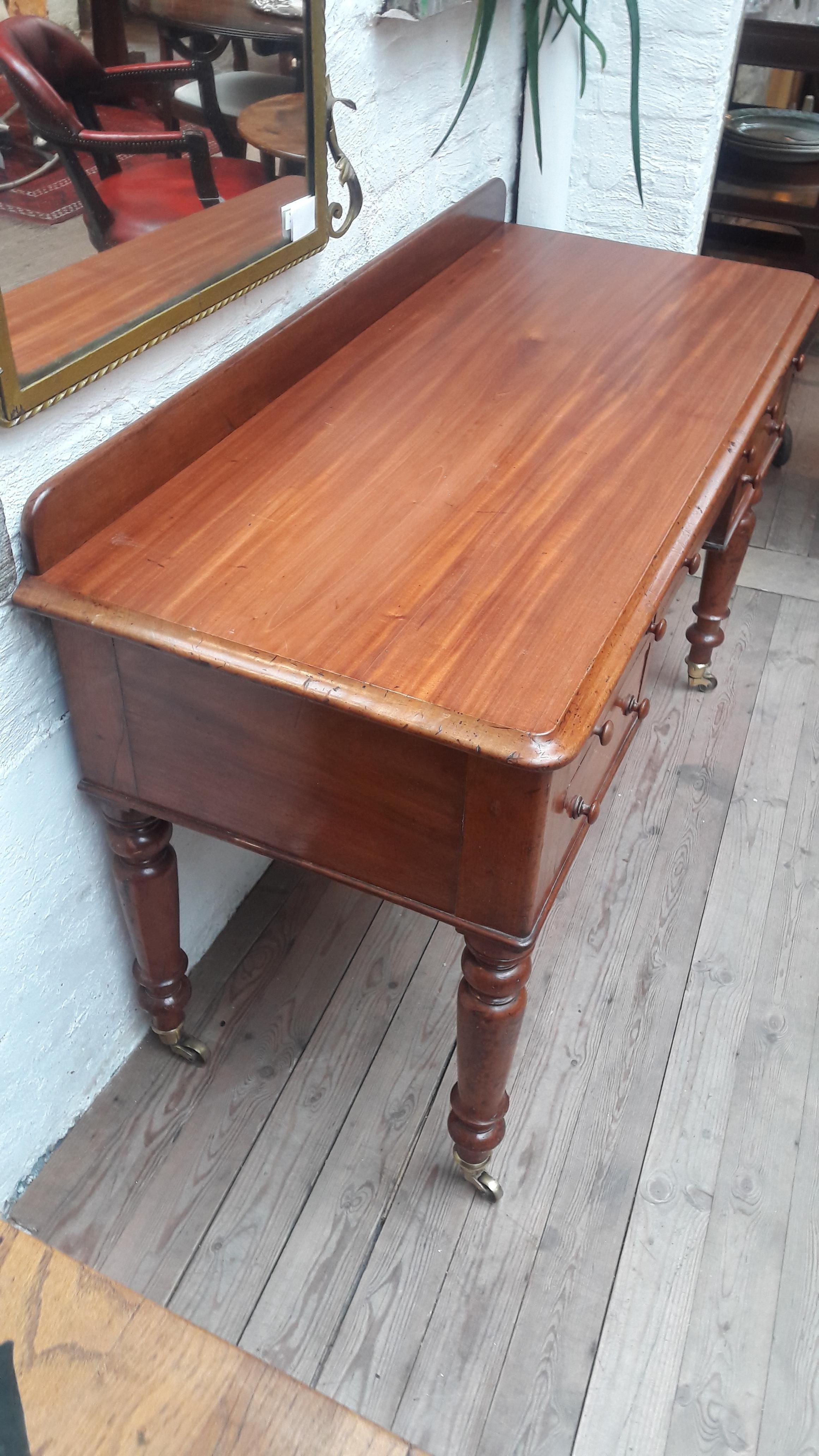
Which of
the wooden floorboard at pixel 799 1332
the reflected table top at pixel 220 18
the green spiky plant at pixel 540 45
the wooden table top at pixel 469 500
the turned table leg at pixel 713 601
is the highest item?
the reflected table top at pixel 220 18

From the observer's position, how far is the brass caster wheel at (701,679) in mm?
2287

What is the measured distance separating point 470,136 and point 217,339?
0.78 metres

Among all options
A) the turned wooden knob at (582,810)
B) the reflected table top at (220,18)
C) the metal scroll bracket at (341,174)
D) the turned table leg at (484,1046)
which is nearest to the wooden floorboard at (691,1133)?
the turned table leg at (484,1046)

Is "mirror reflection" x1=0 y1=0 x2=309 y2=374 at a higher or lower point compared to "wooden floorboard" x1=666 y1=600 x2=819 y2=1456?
higher

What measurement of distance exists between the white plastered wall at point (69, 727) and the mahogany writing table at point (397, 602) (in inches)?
1.5

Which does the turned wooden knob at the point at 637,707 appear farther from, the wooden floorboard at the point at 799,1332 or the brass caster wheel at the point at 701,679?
the brass caster wheel at the point at 701,679

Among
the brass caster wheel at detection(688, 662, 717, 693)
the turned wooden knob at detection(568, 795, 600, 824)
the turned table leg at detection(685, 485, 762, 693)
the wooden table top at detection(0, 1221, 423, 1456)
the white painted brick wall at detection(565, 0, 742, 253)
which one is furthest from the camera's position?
the brass caster wheel at detection(688, 662, 717, 693)

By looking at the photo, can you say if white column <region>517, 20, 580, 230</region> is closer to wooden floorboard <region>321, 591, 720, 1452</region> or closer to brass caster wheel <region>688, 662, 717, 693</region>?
brass caster wheel <region>688, 662, 717, 693</region>

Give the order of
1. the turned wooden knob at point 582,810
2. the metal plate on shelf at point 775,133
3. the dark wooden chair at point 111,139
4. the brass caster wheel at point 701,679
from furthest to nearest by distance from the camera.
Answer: the metal plate on shelf at point 775,133
the brass caster wheel at point 701,679
the turned wooden knob at point 582,810
the dark wooden chair at point 111,139

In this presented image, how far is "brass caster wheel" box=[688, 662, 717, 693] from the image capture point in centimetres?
229

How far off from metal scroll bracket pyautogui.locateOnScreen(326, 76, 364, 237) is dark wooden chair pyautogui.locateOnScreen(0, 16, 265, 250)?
0.55 ft

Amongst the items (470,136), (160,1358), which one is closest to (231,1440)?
(160,1358)

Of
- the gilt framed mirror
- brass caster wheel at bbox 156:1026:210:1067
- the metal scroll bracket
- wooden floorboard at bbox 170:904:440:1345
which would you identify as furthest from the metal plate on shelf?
brass caster wheel at bbox 156:1026:210:1067

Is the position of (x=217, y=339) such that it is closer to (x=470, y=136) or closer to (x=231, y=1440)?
(x=470, y=136)
